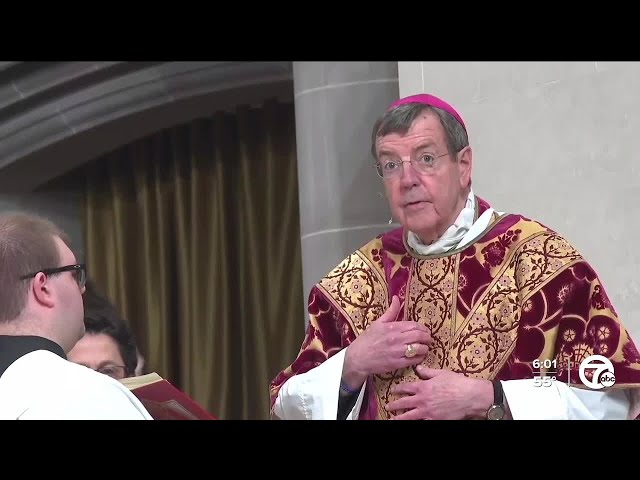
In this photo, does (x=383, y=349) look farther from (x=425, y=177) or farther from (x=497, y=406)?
(x=425, y=177)

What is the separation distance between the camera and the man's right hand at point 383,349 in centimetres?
403

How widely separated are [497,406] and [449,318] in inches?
15.7

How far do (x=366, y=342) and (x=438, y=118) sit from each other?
2.26ft

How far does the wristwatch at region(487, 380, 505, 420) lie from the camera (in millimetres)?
3877

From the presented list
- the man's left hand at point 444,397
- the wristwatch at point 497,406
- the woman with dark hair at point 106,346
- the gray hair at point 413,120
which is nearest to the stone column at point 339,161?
the woman with dark hair at point 106,346

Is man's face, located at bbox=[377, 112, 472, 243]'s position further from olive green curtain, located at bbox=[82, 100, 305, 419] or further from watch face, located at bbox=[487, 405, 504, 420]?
olive green curtain, located at bbox=[82, 100, 305, 419]

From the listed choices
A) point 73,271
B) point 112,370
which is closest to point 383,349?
point 73,271

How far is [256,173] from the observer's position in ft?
23.1

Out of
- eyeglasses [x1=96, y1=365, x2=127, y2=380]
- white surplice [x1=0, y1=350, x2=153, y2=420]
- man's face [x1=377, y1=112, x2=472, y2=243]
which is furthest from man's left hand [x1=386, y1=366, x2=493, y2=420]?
eyeglasses [x1=96, y1=365, x2=127, y2=380]

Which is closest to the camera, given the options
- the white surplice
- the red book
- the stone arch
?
the white surplice
